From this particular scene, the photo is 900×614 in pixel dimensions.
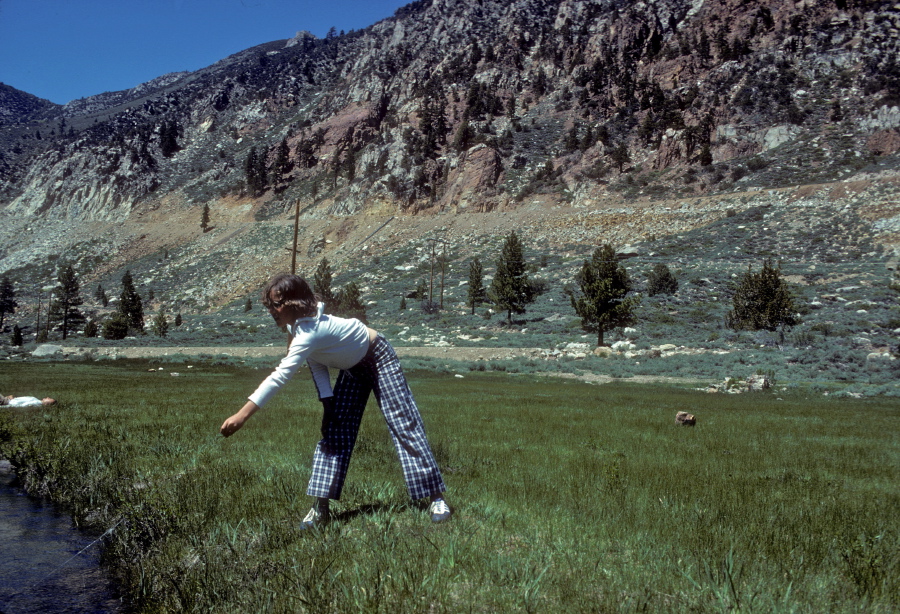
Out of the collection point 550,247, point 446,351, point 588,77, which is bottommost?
point 446,351

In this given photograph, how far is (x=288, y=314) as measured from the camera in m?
4.11

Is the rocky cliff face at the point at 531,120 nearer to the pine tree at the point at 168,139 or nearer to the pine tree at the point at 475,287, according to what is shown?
the pine tree at the point at 168,139

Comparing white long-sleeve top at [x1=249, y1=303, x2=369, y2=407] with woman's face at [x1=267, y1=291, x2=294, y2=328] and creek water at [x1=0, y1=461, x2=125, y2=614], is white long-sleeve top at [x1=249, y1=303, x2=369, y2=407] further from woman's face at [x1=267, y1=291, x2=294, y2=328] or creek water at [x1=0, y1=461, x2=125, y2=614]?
creek water at [x1=0, y1=461, x2=125, y2=614]

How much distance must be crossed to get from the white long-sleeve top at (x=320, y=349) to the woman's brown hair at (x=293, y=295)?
71 millimetres

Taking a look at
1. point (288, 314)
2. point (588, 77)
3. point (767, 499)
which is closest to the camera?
point (288, 314)

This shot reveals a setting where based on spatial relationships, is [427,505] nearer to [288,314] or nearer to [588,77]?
[288,314]

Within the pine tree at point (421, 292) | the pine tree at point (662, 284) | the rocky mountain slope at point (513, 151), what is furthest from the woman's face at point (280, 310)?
the rocky mountain slope at point (513, 151)

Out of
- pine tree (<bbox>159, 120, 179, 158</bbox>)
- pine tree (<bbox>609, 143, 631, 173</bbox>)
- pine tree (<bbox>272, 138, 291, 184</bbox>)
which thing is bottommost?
pine tree (<bbox>609, 143, 631, 173</bbox>)

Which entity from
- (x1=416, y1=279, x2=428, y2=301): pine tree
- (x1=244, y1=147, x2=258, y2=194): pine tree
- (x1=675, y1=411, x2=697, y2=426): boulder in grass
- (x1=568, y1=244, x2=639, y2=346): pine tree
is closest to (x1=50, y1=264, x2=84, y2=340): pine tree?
(x1=416, y1=279, x2=428, y2=301): pine tree

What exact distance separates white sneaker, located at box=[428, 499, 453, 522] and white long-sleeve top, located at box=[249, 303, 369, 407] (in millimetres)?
1178

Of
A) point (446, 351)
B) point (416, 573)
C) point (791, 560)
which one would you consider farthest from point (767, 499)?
point (446, 351)

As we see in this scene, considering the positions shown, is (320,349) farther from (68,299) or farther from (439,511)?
(68,299)

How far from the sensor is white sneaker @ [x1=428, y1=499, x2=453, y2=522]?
4.21 meters

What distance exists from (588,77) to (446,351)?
275 feet
